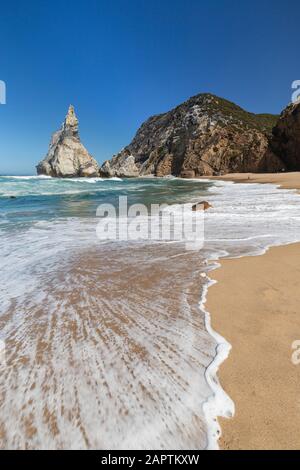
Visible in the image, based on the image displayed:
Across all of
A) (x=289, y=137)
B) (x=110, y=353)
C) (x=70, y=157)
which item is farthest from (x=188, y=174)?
(x=110, y=353)

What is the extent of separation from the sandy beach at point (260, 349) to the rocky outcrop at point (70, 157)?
68110 millimetres


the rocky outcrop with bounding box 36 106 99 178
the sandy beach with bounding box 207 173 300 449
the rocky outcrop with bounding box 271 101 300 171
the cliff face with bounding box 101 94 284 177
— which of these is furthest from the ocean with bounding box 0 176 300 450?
the rocky outcrop with bounding box 36 106 99 178

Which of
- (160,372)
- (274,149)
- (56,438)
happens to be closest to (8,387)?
(56,438)

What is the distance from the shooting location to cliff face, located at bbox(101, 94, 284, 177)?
57.7 m

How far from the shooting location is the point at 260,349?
7.47 feet

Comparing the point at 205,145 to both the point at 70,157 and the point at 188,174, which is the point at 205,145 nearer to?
the point at 188,174

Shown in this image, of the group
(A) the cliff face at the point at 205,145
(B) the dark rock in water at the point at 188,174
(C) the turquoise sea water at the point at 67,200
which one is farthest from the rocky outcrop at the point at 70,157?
(C) the turquoise sea water at the point at 67,200

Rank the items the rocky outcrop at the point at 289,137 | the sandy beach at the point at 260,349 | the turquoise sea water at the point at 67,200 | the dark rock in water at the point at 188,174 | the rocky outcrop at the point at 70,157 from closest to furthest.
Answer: the sandy beach at the point at 260,349 < the turquoise sea water at the point at 67,200 < the rocky outcrop at the point at 289,137 < the dark rock in water at the point at 188,174 < the rocky outcrop at the point at 70,157

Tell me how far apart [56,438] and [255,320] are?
6.62 feet

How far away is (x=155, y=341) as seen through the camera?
2.49 metres

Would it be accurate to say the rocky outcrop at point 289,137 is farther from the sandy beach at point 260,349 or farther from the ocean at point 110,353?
the sandy beach at point 260,349

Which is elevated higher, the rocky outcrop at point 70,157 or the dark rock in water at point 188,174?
the rocky outcrop at point 70,157

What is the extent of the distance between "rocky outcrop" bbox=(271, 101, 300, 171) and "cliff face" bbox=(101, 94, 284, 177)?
1.81 metres

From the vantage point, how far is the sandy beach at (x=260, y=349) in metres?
1.58
